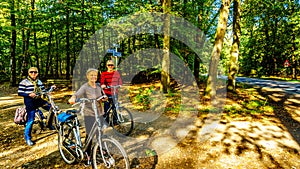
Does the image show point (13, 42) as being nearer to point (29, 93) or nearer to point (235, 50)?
point (29, 93)

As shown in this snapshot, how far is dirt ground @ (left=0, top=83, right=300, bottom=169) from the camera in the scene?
4.21 meters

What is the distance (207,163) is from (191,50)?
11724 mm

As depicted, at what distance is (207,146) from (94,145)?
3.04m

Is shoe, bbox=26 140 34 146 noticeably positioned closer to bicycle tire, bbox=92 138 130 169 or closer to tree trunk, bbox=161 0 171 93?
bicycle tire, bbox=92 138 130 169

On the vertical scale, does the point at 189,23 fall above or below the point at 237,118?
above

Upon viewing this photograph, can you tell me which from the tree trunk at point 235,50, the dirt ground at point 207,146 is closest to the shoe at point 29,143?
the dirt ground at point 207,146

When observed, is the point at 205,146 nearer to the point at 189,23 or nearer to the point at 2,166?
the point at 2,166

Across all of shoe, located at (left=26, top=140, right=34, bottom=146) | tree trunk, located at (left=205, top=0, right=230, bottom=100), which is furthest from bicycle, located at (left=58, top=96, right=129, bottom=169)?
tree trunk, located at (left=205, top=0, right=230, bottom=100)

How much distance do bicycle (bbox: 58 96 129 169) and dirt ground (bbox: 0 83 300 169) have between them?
14.6 inches

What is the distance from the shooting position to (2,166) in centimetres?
425

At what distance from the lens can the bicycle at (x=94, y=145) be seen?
3.40 meters

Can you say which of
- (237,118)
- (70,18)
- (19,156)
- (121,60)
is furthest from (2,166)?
(121,60)

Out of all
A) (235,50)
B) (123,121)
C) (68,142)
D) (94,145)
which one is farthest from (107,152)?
(235,50)

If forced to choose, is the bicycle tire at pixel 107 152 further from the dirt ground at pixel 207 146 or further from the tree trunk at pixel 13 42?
the tree trunk at pixel 13 42
